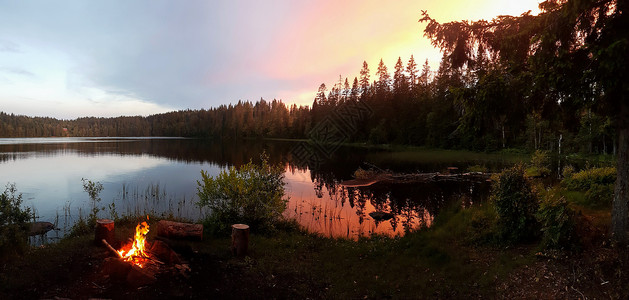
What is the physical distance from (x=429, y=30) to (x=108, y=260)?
11.0 metres

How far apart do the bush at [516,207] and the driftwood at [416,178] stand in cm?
1609

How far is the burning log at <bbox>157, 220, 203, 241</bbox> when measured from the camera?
9.67m

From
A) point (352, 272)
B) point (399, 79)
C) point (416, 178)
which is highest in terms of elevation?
point (399, 79)

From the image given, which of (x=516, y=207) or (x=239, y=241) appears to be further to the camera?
(x=239, y=241)

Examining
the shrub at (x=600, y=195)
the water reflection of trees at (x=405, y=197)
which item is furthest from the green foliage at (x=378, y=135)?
the shrub at (x=600, y=195)

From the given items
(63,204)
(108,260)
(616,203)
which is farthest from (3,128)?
(616,203)

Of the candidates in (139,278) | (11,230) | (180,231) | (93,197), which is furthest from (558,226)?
(93,197)

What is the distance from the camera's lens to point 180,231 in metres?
9.72

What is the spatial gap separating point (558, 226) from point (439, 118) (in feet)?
213

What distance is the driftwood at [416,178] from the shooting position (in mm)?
25250

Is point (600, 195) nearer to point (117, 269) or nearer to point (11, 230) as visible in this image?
point (117, 269)

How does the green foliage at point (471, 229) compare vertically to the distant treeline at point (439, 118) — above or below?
below

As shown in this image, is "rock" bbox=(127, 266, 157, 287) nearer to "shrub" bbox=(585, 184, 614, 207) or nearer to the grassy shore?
the grassy shore

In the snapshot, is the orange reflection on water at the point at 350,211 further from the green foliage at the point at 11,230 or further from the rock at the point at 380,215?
the green foliage at the point at 11,230
